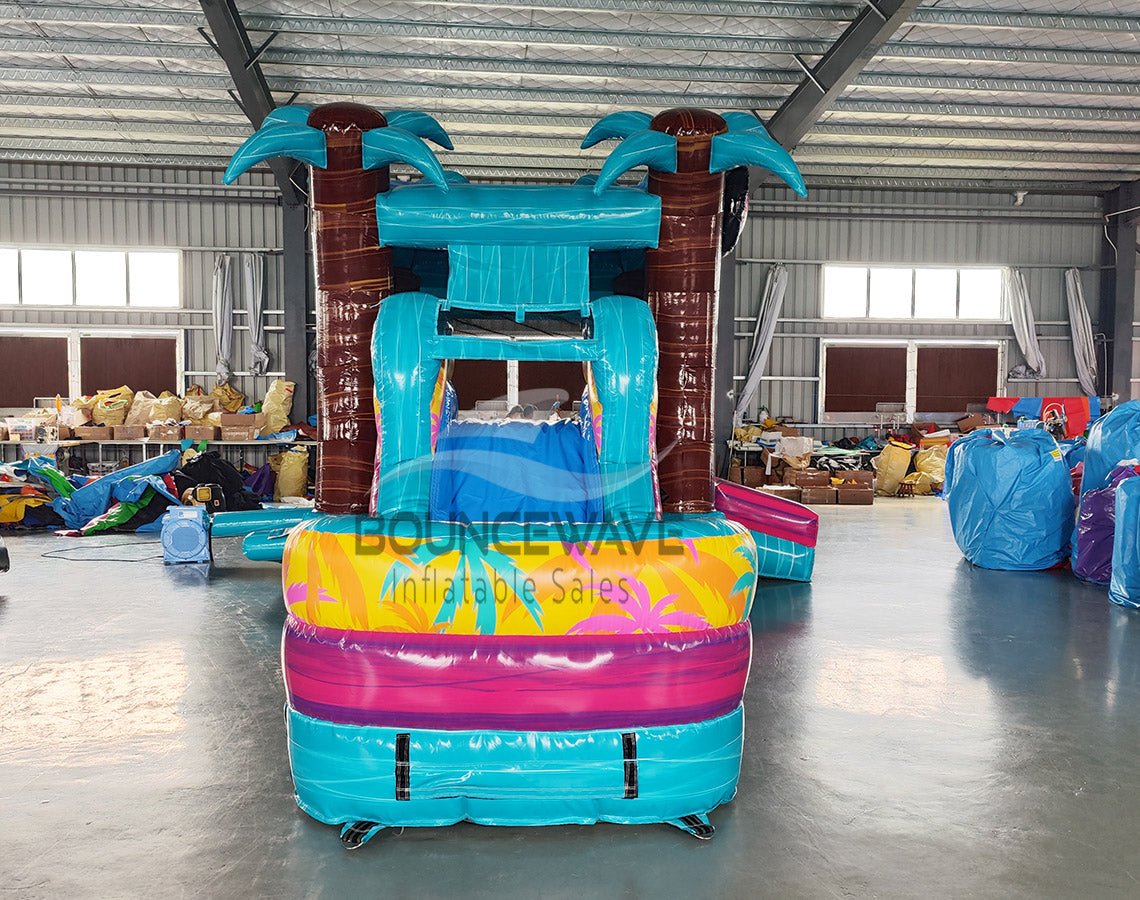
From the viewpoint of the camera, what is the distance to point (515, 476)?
11.2 ft

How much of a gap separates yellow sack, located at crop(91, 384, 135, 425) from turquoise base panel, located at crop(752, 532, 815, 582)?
9195 millimetres

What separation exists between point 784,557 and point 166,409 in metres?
9.12

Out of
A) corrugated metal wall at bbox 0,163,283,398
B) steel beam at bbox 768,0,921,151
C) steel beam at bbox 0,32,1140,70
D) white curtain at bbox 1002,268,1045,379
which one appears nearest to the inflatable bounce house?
steel beam at bbox 768,0,921,151

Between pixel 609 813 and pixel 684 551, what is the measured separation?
2.64ft

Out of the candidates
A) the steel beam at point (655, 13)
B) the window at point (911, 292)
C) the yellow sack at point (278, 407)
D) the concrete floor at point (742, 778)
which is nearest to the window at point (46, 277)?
the yellow sack at point (278, 407)

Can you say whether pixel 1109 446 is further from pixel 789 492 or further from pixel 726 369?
pixel 726 369

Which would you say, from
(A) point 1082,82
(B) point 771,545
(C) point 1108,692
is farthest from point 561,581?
(A) point 1082,82

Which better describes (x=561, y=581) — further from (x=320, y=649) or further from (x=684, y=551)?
(x=320, y=649)

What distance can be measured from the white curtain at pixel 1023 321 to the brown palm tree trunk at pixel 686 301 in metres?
13.5

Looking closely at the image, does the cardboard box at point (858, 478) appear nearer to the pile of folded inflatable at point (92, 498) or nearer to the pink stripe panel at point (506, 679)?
the pile of folded inflatable at point (92, 498)

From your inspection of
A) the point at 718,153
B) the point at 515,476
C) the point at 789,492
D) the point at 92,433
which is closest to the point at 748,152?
the point at 718,153

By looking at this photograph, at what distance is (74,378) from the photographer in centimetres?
1321

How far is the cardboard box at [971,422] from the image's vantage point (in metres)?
14.4

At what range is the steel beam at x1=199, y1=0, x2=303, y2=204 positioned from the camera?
26.2ft
